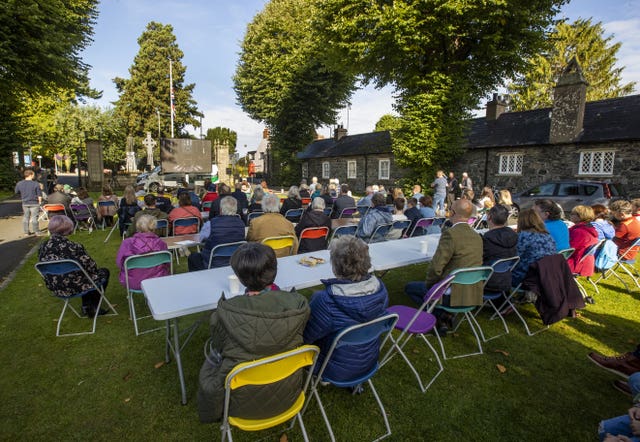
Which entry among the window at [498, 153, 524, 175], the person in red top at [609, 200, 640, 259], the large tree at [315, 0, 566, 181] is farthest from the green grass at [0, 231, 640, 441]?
the window at [498, 153, 524, 175]

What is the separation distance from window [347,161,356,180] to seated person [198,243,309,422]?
2381cm

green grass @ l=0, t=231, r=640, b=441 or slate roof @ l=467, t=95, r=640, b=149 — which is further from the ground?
slate roof @ l=467, t=95, r=640, b=149

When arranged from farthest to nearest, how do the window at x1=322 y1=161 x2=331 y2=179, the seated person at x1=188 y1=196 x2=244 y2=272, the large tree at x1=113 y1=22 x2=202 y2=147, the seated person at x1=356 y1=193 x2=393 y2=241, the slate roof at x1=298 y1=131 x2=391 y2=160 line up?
the large tree at x1=113 y1=22 x2=202 y2=147, the window at x1=322 y1=161 x2=331 y2=179, the slate roof at x1=298 y1=131 x2=391 y2=160, the seated person at x1=356 y1=193 x2=393 y2=241, the seated person at x1=188 y1=196 x2=244 y2=272

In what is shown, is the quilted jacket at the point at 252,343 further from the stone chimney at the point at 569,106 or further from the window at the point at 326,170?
the window at the point at 326,170

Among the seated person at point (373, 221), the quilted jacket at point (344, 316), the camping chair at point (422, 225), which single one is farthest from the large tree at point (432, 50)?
the quilted jacket at point (344, 316)

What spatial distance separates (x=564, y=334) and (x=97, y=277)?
5140 mm

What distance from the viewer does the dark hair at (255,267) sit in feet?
6.50

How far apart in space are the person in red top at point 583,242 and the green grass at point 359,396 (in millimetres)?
704

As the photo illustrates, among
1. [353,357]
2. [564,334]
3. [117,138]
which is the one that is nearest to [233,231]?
[353,357]

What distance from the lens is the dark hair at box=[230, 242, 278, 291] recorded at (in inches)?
78.0

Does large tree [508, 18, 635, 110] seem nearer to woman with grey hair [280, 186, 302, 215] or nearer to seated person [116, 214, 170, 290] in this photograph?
woman with grey hair [280, 186, 302, 215]

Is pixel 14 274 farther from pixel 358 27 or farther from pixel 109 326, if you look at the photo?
pixel 358 27

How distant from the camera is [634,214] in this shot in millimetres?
5277

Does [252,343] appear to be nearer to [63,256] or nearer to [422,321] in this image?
[422,321]
